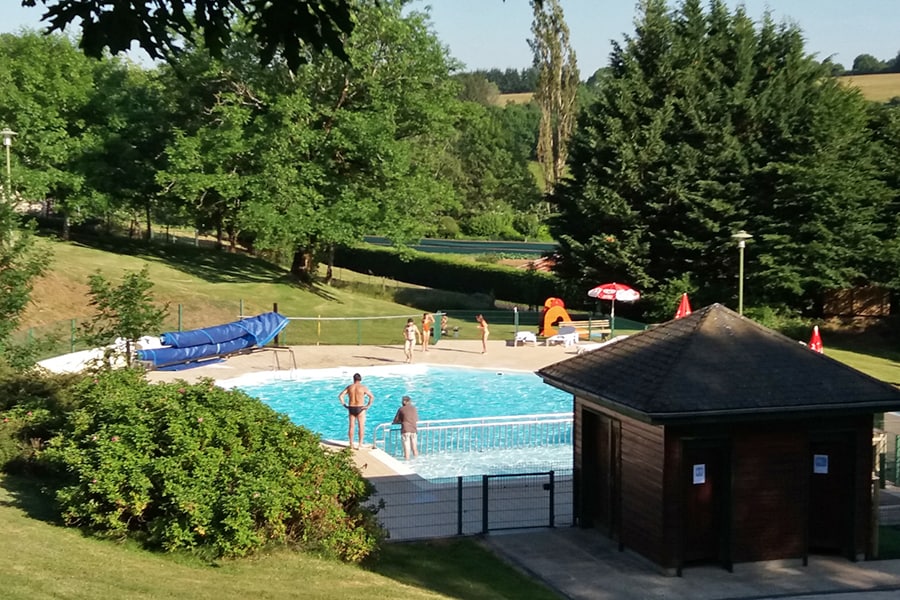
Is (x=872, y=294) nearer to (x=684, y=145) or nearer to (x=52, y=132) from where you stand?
(x=684, y=145)

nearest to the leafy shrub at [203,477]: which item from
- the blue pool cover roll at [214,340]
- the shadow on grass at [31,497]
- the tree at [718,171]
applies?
the shadow on grass at [31,497]

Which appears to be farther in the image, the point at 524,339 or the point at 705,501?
the point at 524,339

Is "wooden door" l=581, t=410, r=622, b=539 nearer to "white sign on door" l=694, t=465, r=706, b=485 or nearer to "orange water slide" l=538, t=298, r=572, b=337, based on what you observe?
"white sign on door" l=694, t=465, r=706, b=485

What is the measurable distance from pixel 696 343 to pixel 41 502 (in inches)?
328

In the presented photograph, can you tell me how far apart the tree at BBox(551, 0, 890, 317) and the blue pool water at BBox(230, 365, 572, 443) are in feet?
41.7

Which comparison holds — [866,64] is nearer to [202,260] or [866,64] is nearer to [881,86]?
Result: [881,86]

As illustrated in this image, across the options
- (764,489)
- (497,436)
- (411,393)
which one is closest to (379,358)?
→ (411,393)

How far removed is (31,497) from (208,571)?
3.38m

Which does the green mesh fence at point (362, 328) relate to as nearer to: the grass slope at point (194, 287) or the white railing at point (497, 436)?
the grass slope at point (194, 287)

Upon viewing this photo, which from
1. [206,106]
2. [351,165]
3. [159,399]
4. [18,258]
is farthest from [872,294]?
[159,399]

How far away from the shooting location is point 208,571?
34.4ft

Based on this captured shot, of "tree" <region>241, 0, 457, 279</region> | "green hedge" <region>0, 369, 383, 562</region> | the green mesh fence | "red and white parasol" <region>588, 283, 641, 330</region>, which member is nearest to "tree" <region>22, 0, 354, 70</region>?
"green hedge" <region>0, 369, 383, 562</region>

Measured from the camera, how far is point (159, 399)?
38.9ft

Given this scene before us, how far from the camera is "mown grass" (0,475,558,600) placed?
28.6 ft
